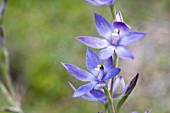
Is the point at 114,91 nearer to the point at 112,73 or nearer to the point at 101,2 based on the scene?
the point at 112,73

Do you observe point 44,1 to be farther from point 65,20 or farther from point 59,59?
point 59,59

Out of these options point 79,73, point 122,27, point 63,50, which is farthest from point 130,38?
point 63,50

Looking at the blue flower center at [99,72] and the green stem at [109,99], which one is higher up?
the blue flower center at [99,72]

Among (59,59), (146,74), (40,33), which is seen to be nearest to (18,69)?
(40,33)

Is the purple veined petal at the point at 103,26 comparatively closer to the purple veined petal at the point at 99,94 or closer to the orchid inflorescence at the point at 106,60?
the orchid inflorescence at the point at 106,60

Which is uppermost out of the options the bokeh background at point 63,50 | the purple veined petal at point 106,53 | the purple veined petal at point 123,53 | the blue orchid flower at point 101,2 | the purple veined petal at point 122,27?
the blue orchid flower at point 101,2

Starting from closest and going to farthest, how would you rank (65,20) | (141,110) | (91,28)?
(141,110), (91,28), (65,20)

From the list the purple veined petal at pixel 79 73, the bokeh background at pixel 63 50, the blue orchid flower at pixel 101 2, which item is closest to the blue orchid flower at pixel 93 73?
the purple veined petal at pixel 79 73
